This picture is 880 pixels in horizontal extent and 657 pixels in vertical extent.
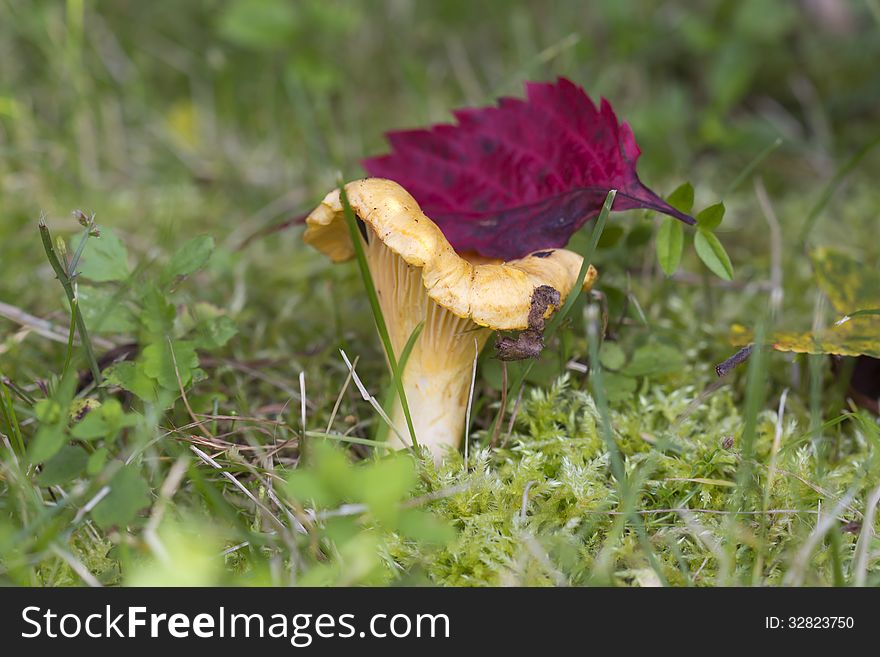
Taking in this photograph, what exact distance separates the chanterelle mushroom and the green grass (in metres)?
0.14

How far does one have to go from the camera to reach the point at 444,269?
5.52ft

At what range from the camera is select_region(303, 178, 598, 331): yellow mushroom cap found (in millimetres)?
1663

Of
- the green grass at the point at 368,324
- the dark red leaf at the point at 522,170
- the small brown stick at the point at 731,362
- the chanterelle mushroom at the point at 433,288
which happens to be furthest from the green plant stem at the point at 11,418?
the small brown stick at the point at 731,362

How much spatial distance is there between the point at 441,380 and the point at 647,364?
692 mm

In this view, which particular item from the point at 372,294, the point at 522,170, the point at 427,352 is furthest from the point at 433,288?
the point at 522,170

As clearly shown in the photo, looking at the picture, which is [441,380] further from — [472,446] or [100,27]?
[100,27]

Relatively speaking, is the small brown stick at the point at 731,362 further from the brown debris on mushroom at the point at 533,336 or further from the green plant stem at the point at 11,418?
the green plant stem at the point at 11,418

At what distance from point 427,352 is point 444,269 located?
1.22 ft

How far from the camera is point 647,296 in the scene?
2756 mm

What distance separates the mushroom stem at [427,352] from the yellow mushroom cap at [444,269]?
0.55 feet

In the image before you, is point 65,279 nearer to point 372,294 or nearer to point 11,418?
point 11,418

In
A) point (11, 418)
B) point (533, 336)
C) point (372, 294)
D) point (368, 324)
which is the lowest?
point (11, 418)

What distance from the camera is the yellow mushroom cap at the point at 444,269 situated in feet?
5.46

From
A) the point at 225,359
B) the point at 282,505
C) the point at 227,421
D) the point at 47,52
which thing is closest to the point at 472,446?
the point at 282,505
